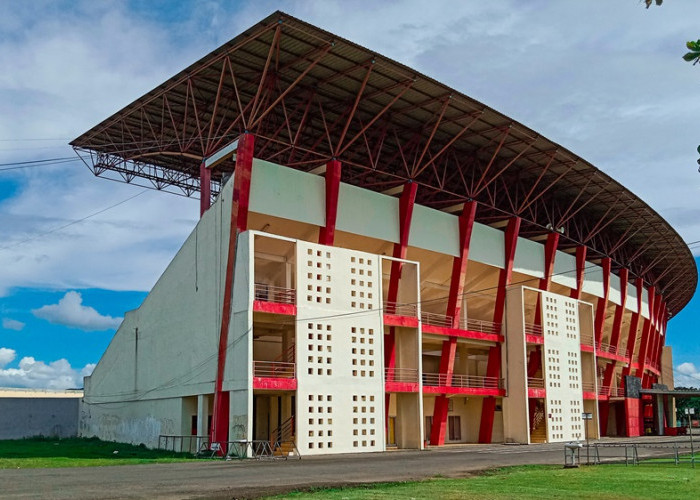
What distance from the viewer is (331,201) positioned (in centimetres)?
4412

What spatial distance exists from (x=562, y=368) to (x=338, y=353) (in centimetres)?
2303

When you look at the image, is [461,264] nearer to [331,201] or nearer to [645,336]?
[331,201]

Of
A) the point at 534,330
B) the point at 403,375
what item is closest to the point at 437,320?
the point at 534,330

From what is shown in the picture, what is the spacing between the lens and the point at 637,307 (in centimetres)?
7906

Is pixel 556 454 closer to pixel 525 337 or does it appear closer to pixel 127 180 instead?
pixel 525 337

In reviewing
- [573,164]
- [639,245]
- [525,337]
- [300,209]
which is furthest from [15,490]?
[639,245]

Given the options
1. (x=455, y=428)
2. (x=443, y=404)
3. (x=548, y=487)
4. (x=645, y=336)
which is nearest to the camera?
(x=548, y=487)

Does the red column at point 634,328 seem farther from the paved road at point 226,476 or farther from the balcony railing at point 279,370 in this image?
the paved road at point 226,476

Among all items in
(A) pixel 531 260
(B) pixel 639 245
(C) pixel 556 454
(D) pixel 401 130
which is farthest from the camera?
(B) pixel 639 245

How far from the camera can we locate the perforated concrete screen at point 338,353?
3897 cm

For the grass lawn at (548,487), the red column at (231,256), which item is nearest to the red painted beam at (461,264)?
the red column at (231,256)

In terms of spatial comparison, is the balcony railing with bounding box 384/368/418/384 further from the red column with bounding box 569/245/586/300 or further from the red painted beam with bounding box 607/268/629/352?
the red painted beam with bounding box 607/268/629/352

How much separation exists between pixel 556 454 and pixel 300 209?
718 inches

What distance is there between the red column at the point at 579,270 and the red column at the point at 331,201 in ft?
92.2
